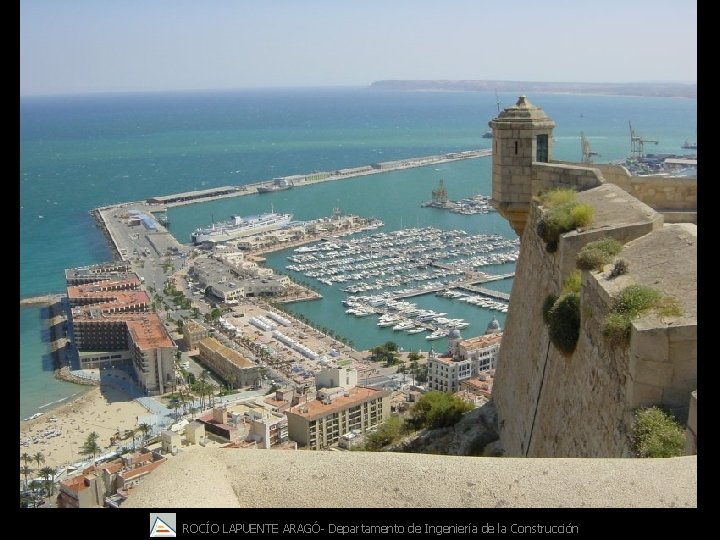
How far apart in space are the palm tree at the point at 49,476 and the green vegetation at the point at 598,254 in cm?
1549

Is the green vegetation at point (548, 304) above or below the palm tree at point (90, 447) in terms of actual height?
above

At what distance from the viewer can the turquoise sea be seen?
1379 inches

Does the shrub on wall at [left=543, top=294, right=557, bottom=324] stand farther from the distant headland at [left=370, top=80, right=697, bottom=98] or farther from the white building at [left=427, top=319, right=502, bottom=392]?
the distant headland at [left=370, top=80, right=697, bottom=98]

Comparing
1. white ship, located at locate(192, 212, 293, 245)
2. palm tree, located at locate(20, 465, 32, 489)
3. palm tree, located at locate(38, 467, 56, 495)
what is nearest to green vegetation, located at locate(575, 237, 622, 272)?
palm tree, located at locate(38, 467, 56, 495)

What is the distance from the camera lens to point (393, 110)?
155 m

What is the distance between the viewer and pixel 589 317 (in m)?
4.19

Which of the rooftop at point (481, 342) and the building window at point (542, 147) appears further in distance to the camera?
the rooftop at point (481, 342)

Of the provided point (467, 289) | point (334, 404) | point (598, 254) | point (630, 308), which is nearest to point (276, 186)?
point (467, 289)

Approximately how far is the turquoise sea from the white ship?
233 centimetres

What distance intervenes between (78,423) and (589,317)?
20637 millimetres

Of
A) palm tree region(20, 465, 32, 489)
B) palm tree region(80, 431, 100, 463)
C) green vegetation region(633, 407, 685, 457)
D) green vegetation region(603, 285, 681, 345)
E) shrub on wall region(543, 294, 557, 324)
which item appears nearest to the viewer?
green vegetation region(633, 407, 685, 457)
